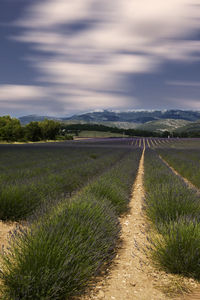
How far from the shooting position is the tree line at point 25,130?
243 ft

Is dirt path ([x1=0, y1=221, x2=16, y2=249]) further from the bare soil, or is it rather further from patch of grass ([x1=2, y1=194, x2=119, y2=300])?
the bare soil

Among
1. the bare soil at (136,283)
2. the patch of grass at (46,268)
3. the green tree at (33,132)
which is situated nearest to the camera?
the patch of grass at (46,268)

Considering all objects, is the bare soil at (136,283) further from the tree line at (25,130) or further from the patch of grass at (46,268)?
the tree line at (25,130)

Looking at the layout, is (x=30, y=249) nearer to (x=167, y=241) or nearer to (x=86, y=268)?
(x=86, y=268)

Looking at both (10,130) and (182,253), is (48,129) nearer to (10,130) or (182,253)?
(10,130)

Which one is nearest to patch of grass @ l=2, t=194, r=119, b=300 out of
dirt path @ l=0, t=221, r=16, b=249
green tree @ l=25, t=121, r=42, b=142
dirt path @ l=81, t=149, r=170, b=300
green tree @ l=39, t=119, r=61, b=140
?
dirt path @ l=81, t=149, r=170, b=300

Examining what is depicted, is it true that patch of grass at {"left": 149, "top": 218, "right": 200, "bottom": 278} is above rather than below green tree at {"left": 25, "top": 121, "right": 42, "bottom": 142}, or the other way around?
below

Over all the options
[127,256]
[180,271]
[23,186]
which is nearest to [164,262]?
[180,271]

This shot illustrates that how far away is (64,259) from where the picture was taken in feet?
10.4

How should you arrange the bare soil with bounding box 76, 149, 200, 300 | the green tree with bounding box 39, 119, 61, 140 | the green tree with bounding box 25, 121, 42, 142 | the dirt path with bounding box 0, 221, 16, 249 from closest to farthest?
1. the bare soil with bounding box 76, 149, 200, 300
2. the dirt path with bounding box 0, 221, 16, 249
3. the green tree with bounding box 25, 121, 42, 142
4. the green tree with bounding box 39, 119, 61, 140

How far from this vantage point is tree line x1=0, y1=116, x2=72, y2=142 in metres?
74.1

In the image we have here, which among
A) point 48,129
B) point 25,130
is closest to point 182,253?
point 25,130

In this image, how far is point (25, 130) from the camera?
84562 mm

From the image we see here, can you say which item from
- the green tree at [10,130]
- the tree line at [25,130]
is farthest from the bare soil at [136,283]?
the tree line at [25,130]
